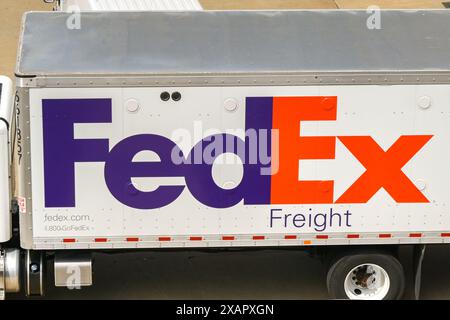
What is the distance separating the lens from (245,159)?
9.27m

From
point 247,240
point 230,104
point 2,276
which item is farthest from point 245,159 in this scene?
point 2,276

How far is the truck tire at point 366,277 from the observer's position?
979 centimetres

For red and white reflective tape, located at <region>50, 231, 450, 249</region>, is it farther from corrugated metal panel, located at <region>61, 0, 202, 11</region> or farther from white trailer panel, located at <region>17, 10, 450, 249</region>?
corrugated metal panel, located at <region>61, 0, 202, 11</region>

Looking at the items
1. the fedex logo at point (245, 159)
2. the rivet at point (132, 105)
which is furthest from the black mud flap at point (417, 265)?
the rivet at point (132, 105)

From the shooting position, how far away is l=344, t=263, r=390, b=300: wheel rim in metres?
9.94

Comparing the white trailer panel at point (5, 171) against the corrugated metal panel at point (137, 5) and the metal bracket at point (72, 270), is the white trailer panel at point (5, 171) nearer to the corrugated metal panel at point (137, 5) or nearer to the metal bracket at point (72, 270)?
the metal bracket at point (72, 270)

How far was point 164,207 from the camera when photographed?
934 centimetres

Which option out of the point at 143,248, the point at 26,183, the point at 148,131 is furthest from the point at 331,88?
the point at 26,183

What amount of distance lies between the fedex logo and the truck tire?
2.62 feet

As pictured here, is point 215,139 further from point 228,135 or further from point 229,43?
point 229,43

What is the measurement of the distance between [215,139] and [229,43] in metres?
1.14

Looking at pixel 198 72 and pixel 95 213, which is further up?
pixel 198 72

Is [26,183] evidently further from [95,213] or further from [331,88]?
[331,88]

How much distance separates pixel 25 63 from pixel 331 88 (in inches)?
131
